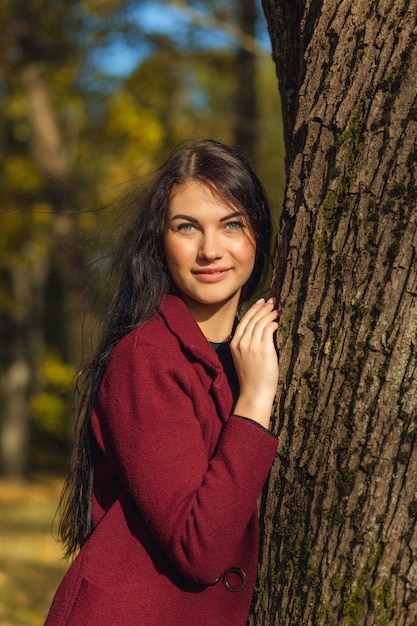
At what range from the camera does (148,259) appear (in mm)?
2453

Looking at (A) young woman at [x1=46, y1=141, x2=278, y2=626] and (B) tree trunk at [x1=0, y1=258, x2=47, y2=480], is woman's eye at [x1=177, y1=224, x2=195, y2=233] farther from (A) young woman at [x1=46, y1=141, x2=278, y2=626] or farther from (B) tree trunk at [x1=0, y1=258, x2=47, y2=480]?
(B) tree trunk at [x1=0, y1=258, x2=47, y2=480]

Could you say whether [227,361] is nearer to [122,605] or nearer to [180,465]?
[180,465]

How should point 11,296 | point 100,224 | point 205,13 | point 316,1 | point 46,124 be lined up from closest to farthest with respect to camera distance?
point 316,1 < point 100,224 < point 205,13 < point 46,124 < point 11,296

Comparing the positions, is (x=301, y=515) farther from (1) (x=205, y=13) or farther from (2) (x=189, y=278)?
(1) (x=205, y=13)

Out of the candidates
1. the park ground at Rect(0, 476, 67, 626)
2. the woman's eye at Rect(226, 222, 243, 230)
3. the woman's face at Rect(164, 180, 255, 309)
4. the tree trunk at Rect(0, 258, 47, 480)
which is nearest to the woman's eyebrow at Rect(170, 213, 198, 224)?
the woman's face at Rect(164, 180, 255, 309)

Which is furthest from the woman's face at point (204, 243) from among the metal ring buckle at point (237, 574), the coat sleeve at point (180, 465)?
the metal ring buckle at point (237, 574)

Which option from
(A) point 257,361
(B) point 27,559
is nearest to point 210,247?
(A) point 257,361

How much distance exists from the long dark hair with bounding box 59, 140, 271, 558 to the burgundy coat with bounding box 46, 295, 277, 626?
0.14 m

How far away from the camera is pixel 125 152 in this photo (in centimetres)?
1271

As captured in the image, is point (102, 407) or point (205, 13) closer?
point (102, 407)

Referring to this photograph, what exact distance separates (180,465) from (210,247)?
63 cm

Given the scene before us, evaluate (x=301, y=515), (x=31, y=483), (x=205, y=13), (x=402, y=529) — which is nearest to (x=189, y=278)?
(x=301, y=515)

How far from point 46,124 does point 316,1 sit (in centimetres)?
1030

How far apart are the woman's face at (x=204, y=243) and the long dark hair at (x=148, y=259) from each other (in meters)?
0.04
